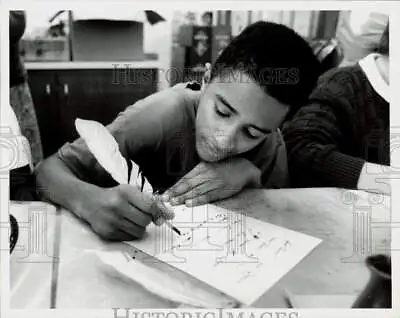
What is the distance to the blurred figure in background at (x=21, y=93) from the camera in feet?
2.70

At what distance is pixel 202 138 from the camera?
2.70 ft

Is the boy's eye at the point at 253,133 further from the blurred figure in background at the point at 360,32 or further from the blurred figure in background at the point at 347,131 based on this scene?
the blurred figure in background at the point at 360,32

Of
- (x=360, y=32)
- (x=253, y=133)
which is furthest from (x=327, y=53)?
(x=253, y=133)

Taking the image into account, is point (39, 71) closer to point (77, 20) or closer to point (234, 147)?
point (77, 20)

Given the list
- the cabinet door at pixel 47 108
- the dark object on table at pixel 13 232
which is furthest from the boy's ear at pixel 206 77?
the dark object on table at pixel 13 232

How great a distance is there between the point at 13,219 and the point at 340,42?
0.62 metres

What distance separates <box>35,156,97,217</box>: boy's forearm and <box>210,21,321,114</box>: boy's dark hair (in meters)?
0.28

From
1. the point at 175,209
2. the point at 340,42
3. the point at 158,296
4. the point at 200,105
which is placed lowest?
the point at 158,296

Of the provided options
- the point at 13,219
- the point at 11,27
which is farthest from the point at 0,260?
the point at 11,27

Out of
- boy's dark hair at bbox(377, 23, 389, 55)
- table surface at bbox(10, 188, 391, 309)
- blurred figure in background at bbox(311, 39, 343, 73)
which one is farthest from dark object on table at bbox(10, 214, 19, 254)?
boy's dark hair at bbox(377, 23, 389, 55)

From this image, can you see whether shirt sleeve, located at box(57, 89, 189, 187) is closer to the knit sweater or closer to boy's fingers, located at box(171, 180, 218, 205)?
boy's fingers, located at box(171, 180, 218, 205)

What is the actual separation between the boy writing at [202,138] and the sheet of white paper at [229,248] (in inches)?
1.2

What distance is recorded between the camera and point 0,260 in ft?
2.70

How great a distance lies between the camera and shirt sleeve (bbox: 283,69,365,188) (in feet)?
2.71
